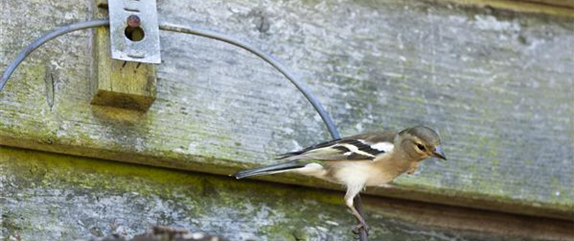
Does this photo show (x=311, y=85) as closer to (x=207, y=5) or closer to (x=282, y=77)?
(x=282, y=77)

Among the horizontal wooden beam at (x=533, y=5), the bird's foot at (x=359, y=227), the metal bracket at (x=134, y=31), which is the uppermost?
the horizontal wooden beam at (x=533, y=5)

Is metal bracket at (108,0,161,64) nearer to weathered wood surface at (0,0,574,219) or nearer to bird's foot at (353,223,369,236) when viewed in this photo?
weathered wood surface at (0,0,574,219)

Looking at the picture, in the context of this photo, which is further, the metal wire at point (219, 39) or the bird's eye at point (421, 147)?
the bird's eye at point (421, 147)

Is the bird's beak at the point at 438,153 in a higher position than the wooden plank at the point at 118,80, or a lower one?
lower

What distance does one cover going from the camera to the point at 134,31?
2.91 meters

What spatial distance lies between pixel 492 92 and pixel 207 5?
0.75 metres

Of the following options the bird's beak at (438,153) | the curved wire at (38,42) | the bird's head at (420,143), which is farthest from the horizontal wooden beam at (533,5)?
the curved wire at (38,42)

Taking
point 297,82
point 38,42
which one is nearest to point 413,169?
point 297,82

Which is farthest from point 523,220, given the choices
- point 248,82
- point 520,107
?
point 248,82

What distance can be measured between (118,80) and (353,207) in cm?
59

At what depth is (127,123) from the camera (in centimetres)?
292

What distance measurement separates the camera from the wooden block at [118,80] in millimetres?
2863

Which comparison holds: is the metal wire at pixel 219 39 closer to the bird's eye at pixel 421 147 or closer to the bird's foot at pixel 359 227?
the bird's foot at pixel 359 227

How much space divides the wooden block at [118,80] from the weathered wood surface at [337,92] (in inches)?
1.6
